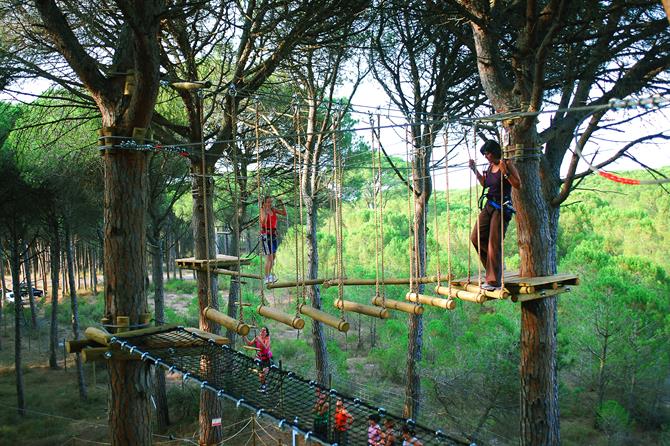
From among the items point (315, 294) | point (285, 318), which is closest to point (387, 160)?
point (315, 294)

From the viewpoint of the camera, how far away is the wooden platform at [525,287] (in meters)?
3.25

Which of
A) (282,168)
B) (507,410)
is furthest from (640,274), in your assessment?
(282,168)

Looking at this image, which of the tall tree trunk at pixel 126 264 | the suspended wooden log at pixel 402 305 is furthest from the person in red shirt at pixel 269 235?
the tall tree trunk at pixel 126 264

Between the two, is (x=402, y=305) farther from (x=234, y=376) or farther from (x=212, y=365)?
(x=212, y=365)

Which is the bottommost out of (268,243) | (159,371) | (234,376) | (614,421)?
(614,421)

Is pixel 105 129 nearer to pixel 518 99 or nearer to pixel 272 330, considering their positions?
pixel 518 99

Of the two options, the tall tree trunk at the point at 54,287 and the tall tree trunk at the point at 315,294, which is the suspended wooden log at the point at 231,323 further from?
the tall tree trunk at the point at 54,287

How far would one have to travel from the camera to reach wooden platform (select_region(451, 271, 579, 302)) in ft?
10.6

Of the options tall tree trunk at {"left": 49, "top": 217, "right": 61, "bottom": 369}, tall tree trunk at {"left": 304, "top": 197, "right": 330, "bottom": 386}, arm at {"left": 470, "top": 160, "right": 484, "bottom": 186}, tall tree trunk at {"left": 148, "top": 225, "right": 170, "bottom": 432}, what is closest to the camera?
arm at {"left": 470, "top": 160, "right": 484, "bottom": 186}

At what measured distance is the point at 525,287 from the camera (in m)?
3.27

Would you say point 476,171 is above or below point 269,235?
above

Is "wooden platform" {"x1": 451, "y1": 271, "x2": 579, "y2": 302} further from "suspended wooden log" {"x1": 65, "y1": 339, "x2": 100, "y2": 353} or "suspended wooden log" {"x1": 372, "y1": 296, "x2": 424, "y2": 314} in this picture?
"suspended wooden log" {"x1": 65, "y1": 339, "x2": 100, "y2": 353}

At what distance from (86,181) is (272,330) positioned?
7.00 meters

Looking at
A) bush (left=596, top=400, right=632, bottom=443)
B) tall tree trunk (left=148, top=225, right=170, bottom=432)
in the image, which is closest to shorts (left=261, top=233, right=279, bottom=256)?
tall tree trunk (left=148, top=225, right=170, bottom=432)
